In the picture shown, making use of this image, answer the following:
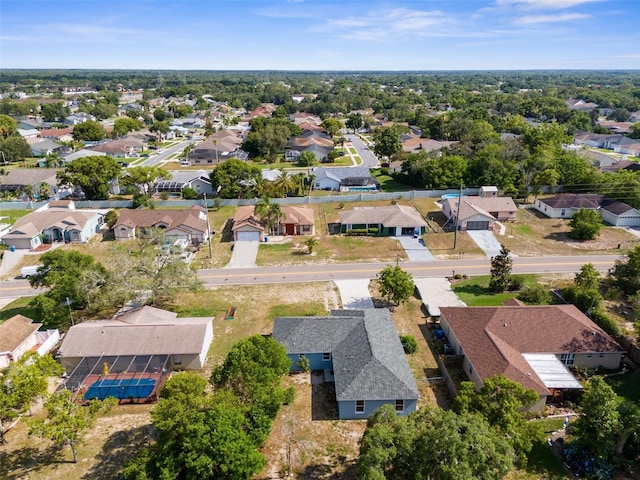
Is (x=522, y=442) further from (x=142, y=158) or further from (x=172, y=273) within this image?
(x=142, y=158)

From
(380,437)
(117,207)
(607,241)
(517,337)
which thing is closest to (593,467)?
(517,337)

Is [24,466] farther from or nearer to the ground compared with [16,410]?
nearer to the ground

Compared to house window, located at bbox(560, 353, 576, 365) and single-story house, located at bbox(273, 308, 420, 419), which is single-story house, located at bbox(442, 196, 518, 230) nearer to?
house window, located at bbox(560, 353, 576, 365)

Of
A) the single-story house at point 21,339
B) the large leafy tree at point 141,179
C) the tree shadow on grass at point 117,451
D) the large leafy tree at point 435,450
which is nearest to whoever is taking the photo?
the large leafy tree at point 435,450

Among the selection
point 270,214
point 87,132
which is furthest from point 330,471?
point 87,132

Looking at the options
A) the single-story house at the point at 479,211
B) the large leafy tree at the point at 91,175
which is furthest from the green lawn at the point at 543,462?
the large leafy tree at the point at 91,175

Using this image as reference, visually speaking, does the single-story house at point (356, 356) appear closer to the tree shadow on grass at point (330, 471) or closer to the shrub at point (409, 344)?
the shrub at point (409, 344)
